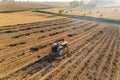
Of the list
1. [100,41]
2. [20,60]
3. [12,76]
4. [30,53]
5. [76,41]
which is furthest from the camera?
[100,41]

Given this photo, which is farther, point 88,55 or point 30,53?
point 88,55

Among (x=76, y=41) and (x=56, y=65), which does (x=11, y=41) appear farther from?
(x=76, y=41)

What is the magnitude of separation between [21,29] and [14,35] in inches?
152

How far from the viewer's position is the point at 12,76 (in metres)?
15.1

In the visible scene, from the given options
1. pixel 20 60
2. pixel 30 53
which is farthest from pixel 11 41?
pixel 20 60

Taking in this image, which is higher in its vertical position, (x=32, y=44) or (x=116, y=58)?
(x=32, y=44)

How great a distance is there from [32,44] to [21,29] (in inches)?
256

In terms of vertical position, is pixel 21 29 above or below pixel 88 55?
above

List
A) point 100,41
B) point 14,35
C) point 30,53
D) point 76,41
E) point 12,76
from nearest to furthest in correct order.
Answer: point 12,76
point 30,53
point 14,35
point 76,41
point 100,41

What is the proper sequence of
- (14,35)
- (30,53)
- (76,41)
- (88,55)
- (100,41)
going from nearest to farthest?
(30,53) → (88,55) → (14,35) → (76,41) → (100,41)

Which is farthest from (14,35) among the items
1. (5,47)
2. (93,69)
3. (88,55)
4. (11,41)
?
(93,69)

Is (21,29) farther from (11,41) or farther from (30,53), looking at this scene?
A: (30,53)

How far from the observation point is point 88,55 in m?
23.0

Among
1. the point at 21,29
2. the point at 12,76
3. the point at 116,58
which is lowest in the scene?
the point at 116,58
